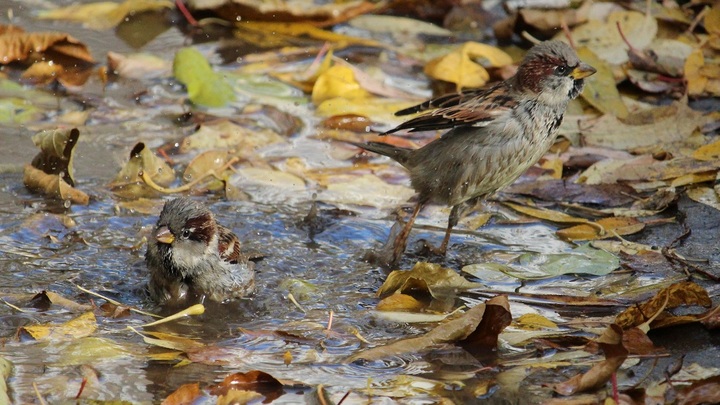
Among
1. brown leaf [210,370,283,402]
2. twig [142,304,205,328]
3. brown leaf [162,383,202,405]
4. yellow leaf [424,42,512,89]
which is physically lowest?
twig [142,304,205,328]

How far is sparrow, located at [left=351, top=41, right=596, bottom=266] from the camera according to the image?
5.22 m

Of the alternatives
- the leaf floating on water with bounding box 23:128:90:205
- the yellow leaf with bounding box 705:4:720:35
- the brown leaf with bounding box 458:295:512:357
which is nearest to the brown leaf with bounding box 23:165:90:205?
the leaf floating on water with bounding box 23:128:90:205

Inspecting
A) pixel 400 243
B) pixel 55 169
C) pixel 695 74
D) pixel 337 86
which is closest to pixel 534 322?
pixel 400 243

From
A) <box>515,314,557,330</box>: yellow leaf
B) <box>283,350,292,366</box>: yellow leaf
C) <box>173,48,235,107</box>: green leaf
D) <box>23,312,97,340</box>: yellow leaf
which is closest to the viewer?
<box>283,350,292,366</box>: yellow leaf

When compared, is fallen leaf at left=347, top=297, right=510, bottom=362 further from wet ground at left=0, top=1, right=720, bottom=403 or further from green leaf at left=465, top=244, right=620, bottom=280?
green leaf at left=465, top=244, right=620, bottom=280

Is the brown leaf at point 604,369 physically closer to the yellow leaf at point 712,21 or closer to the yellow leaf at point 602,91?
the yellow leaf at point 602,91

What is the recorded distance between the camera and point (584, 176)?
600cm

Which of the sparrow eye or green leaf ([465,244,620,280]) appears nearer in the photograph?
green leaf ([465,244,620,280])

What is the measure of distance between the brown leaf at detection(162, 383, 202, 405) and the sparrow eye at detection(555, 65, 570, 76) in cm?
281

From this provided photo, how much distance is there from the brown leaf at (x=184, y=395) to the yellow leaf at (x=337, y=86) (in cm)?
385

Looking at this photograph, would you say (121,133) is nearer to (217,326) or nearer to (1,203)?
(1,203)

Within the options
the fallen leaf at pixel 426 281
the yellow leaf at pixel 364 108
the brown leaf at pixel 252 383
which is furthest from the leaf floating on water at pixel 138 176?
the brown leaf at pixel 252 383

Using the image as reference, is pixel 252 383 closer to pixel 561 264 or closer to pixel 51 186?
pixel 561 264

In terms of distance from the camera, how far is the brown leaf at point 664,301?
3.88m
